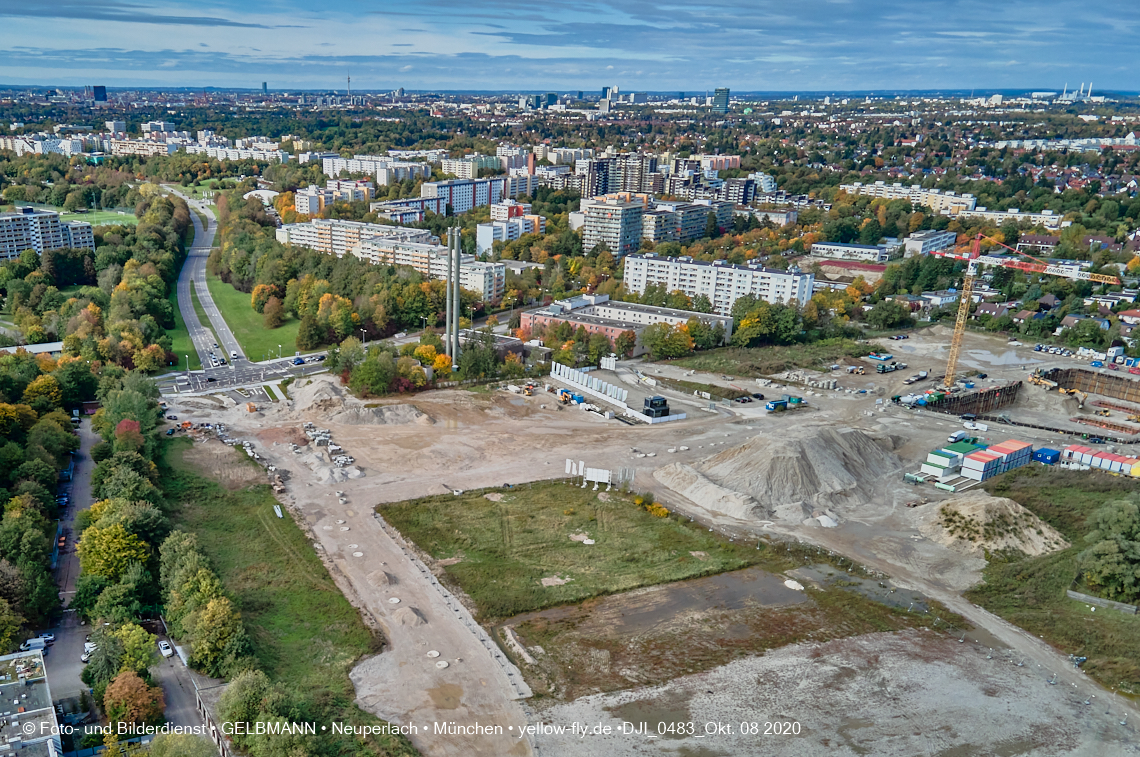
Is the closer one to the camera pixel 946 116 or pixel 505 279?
pixel 505 279

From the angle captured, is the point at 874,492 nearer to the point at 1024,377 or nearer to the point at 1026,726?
the point at 1026,726

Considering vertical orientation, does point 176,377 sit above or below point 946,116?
below

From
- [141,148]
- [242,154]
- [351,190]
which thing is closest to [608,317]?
[351,190]

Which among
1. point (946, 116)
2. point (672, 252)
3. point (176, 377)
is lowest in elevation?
point (176, 377)

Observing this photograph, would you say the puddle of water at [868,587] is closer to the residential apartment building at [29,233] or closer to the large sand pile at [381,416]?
the large sand pile at [381,416]

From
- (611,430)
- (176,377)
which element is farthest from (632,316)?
(176,377)

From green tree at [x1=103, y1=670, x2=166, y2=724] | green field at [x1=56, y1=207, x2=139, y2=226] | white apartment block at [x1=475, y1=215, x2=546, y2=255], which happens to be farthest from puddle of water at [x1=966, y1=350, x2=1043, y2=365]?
green field at [x1=56, y1=207, x2=139, y2=226]

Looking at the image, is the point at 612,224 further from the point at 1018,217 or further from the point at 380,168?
the point at 1018,217
